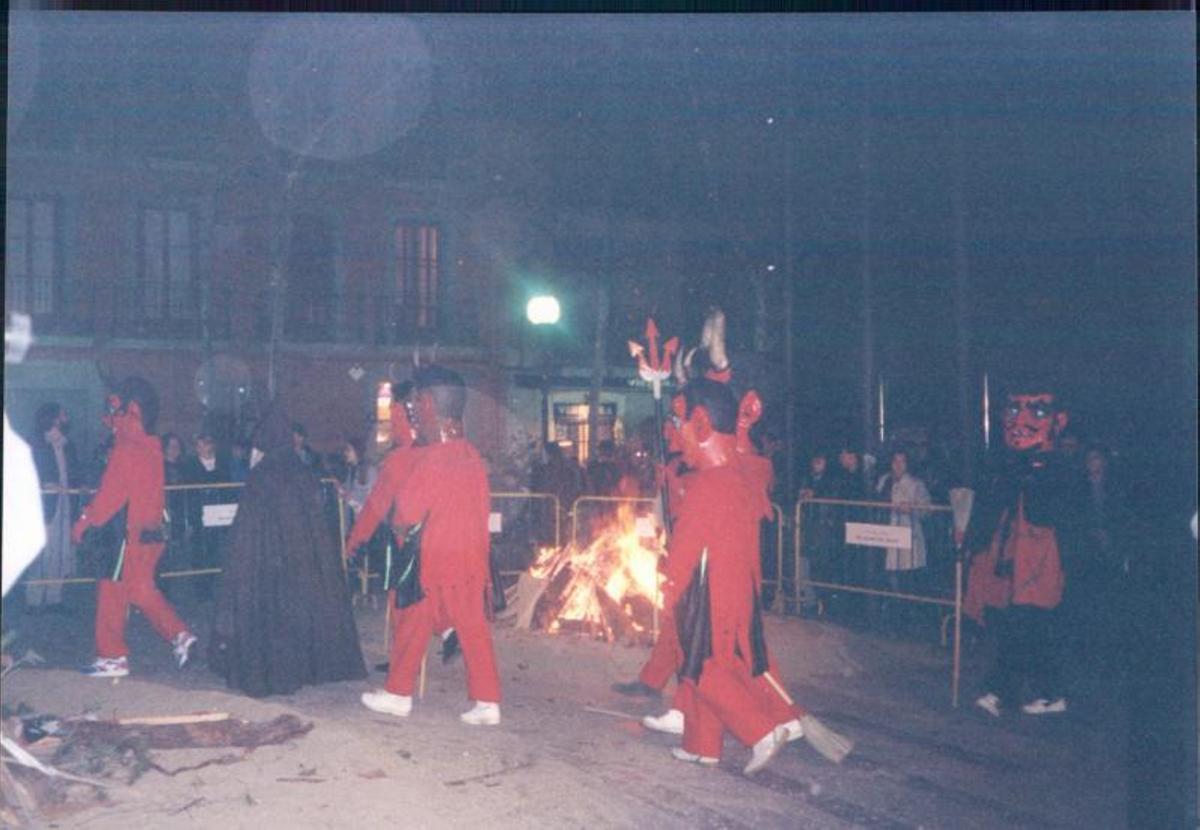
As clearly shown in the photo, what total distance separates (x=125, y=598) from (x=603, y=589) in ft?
12.7

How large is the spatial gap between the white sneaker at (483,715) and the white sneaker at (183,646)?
2.32m

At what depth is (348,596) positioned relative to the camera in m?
7.42

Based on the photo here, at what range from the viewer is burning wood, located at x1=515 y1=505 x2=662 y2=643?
30.5 feet

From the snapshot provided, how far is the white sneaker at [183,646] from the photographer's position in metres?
7.60

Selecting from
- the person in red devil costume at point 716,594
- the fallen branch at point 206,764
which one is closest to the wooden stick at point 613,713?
the person in red devil costume at point 716,594

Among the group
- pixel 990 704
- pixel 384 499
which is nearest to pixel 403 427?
pixel 384 499

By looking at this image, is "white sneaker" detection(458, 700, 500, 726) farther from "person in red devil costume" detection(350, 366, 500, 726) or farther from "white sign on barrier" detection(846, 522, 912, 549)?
"white sign on barrier" detection(846, 522, 912, 549)

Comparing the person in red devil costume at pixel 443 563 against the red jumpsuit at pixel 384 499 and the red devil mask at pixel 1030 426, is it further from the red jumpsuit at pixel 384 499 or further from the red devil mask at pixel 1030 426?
the red devil mask at pixel 1030 426

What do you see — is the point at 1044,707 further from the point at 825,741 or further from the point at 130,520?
the point at 130,520

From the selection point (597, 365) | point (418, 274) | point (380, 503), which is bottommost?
point (380, 503)

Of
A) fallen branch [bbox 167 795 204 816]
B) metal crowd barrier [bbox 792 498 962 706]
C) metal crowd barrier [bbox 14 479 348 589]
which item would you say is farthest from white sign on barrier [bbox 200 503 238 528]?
metal crowd barrier [bbox 792 498 962 706]

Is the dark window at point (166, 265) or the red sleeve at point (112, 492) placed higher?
the dark window at point (166, 265)

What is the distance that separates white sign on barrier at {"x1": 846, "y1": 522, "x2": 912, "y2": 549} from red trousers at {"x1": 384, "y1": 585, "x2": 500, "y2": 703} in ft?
11.0

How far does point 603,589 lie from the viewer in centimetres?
938
